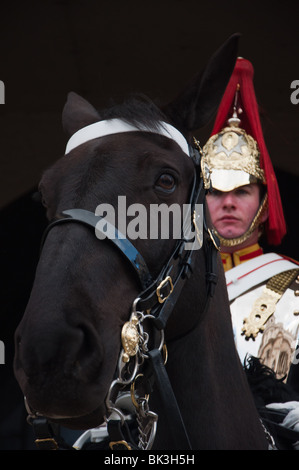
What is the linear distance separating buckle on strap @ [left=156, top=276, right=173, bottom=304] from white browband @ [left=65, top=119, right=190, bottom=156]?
0.46m

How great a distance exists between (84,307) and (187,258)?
0.43m

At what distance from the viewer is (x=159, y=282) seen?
72.1 inches

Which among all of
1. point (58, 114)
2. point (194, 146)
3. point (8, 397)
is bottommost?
point (8, 397)

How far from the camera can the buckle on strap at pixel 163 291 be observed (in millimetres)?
1816

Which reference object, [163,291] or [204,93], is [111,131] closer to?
[204,93]

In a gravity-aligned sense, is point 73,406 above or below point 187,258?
below

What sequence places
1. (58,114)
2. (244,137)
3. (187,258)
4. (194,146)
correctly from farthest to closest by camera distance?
(58,114)
(244,137)
(194,146)
(187,258)

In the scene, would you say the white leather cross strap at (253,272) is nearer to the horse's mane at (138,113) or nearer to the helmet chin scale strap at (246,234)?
the helmet chin scale strap at (246,234)

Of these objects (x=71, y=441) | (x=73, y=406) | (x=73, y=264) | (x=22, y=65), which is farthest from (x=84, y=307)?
(x=22, y=65)

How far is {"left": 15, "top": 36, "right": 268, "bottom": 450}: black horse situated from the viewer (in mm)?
1575

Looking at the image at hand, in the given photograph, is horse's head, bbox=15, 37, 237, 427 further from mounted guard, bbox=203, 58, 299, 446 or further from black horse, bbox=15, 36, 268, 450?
mounted guard, bbox=203, 58, 299, 446

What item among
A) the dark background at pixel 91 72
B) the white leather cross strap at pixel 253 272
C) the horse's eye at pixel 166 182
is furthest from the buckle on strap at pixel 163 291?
the dark background at pixel 91 72

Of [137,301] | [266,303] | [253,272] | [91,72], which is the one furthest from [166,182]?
[91,72]

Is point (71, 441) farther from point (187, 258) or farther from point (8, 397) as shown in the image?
point (187, 258)
